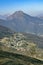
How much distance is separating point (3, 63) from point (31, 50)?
87.6 m

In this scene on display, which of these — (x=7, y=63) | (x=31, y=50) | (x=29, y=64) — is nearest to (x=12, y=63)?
(x=7, y=63)

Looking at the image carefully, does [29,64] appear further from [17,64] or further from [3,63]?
[3,63]

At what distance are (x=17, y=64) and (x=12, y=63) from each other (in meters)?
1.40

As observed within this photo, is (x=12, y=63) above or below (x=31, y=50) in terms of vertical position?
above

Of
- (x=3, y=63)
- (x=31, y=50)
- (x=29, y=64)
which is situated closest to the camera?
(x=3, y=63)

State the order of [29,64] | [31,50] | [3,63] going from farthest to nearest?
1. [31,50]
2. [29,64]
3. [3,63]

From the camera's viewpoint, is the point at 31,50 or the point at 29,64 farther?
the point at 31,50

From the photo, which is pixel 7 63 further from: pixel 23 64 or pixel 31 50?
pixel 31 50

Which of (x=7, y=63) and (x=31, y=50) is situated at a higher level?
(x=7, y=63)

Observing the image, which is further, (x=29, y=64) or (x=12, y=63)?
(x=29, y=64)

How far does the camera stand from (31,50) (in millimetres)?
131500

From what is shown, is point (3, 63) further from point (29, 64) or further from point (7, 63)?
point (29, 64)

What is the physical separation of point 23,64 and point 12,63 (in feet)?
10.2

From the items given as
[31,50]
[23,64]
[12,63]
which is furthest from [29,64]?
[31,50]
